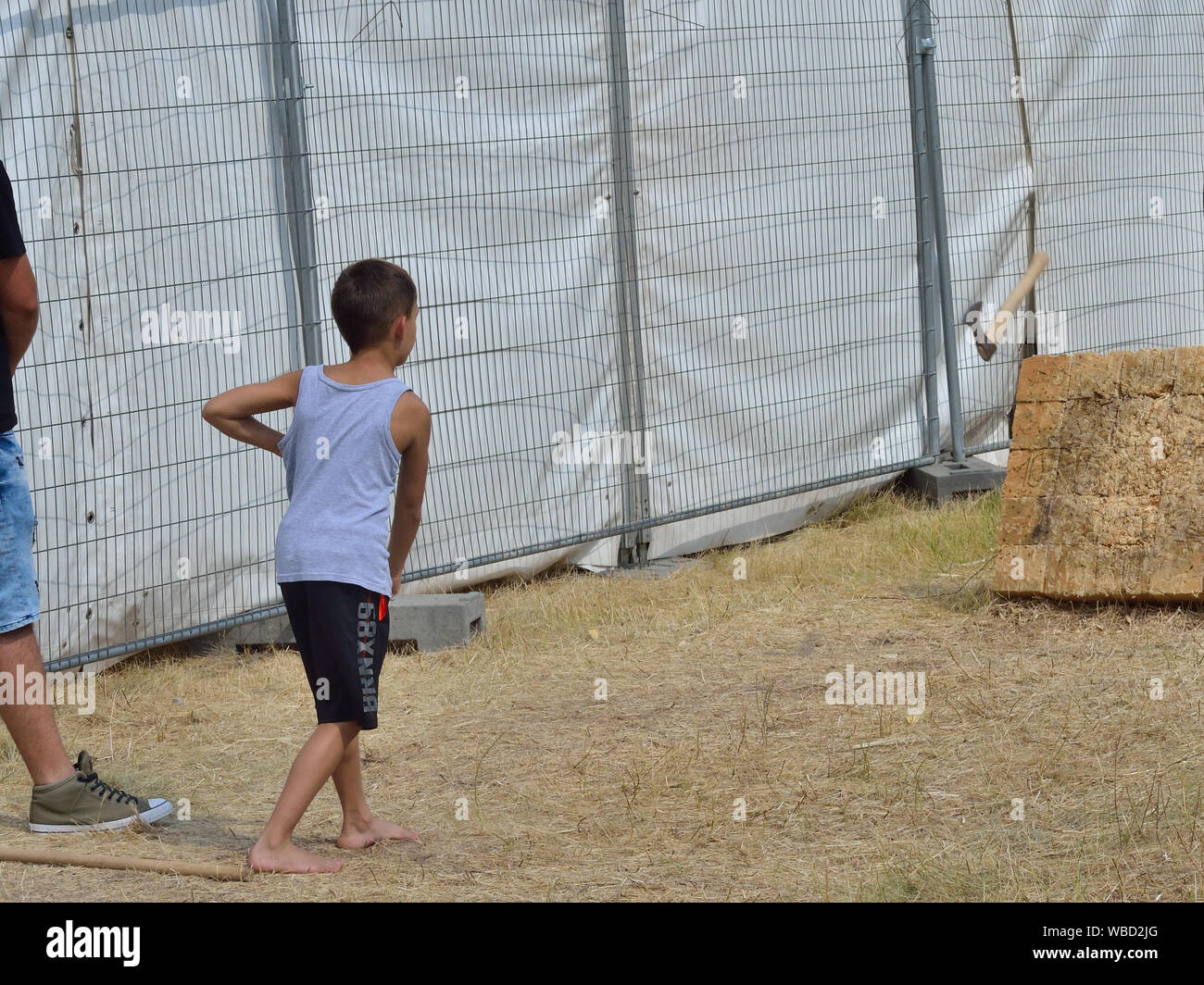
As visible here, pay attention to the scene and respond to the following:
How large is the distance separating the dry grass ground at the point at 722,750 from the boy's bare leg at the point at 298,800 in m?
0.04

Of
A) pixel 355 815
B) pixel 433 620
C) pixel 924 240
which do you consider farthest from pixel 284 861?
pixel 924 240

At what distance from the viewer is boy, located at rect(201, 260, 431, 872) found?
3549 mm

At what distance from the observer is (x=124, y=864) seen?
3676 millimetres

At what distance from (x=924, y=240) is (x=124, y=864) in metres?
6.07

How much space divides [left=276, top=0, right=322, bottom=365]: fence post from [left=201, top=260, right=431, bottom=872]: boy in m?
2.50

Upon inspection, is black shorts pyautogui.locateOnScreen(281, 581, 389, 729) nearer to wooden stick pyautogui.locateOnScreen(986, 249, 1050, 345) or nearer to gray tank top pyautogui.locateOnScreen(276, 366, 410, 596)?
gray tank top pyautogui.locateOnScreen(276, 366, 410, 596)

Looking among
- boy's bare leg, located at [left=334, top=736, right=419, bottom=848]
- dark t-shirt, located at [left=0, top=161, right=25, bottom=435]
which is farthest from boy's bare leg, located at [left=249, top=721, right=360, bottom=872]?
dark t-shirt, located at [left=0, top=161, right=25, bottom=435]

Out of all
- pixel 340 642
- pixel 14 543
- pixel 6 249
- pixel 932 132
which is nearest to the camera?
pixel 340 642

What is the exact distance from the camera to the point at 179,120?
585 cm

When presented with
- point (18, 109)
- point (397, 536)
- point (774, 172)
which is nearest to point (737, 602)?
point (774, 172)

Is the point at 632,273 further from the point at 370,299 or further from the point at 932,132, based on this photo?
the point at 370,299

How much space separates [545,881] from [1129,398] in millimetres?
3569

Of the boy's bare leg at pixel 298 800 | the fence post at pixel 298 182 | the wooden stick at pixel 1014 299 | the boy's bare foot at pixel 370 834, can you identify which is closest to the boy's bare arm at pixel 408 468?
the boy's bare leg at pixel 298 800

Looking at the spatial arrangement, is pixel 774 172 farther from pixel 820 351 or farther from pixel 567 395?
pixel 567 395
